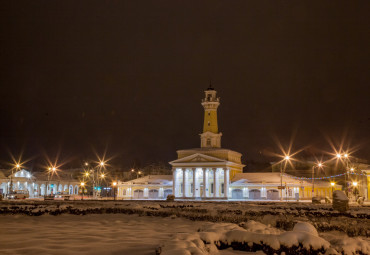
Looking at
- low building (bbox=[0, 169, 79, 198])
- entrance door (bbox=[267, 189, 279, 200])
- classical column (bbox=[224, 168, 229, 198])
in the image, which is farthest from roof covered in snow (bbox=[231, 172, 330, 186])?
low building (bbox=[0, 169, 79, 198])

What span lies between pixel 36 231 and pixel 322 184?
235 ft

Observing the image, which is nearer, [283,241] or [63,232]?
[283,241]

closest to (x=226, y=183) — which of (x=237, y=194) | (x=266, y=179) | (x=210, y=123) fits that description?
(x=237, y=194)

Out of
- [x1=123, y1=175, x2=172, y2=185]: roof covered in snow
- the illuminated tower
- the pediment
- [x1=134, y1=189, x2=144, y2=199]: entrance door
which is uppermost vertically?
the illuminated tower

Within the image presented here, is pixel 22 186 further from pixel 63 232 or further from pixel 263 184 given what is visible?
pixel 63 232

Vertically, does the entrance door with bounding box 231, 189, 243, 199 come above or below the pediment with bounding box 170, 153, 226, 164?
below

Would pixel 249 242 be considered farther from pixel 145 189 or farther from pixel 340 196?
pixel 145 189

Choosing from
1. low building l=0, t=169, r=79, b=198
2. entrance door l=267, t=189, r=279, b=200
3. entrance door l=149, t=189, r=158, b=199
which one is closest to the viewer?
entrance door l=267, t=189, r=279, b=200

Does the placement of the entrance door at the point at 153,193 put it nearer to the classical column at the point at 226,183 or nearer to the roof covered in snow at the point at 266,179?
the classical column at the point at 226,183

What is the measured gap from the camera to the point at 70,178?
102m

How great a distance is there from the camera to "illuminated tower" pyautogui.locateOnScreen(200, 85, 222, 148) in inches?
3600

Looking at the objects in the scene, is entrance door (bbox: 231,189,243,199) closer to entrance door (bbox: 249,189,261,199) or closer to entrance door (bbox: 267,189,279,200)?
entrance door (bbox: 249,189,261,199)

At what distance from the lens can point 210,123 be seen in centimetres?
9294

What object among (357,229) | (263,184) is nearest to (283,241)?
(357,229)
